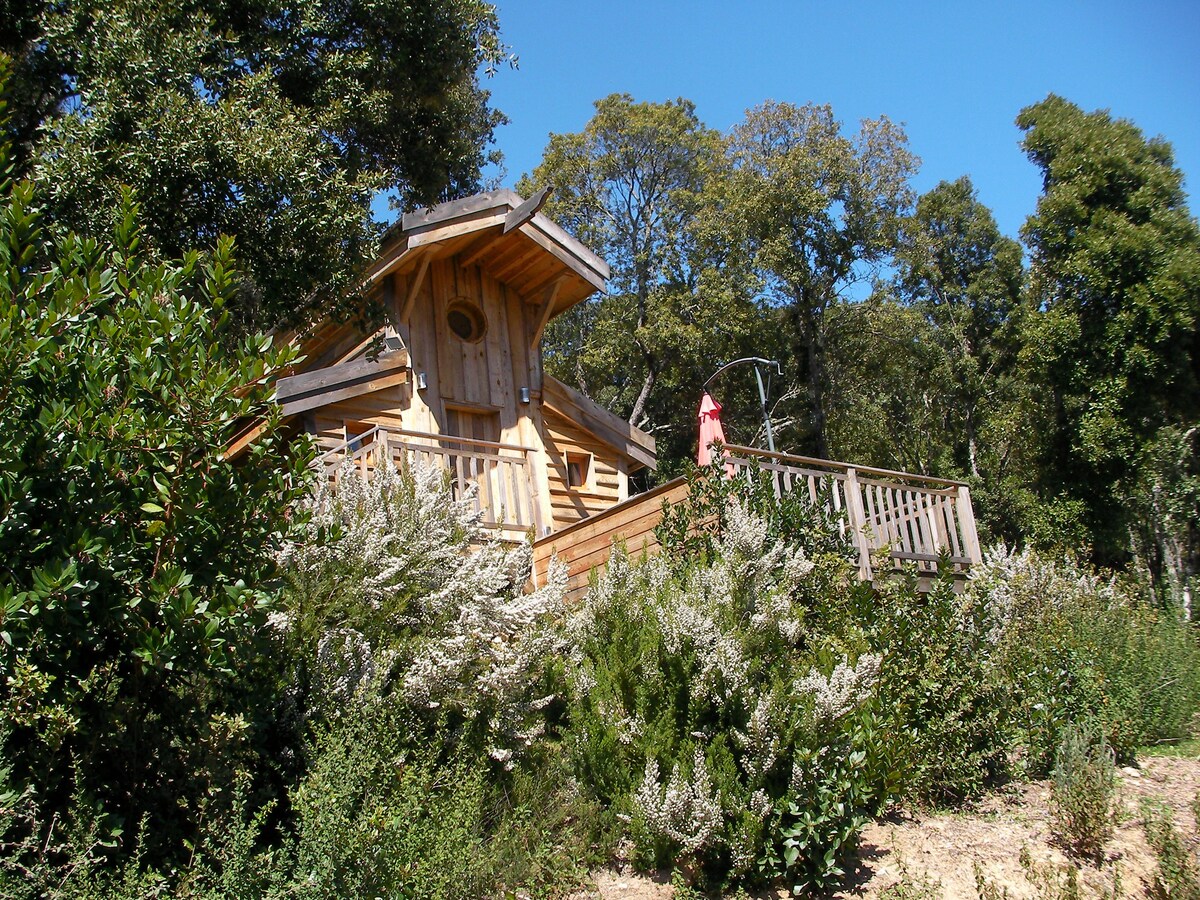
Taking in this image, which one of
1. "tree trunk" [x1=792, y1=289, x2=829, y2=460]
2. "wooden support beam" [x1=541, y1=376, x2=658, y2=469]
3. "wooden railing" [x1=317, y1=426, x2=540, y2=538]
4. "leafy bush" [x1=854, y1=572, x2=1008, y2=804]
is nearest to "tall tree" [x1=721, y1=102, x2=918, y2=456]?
"tree trunk" [x1=792, y1=289, x2=829, y2=460]

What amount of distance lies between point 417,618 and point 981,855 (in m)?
4.00

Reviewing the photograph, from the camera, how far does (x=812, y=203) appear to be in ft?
89.4

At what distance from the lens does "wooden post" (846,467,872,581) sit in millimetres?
9719

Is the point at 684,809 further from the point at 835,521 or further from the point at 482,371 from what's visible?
the point at 482,371

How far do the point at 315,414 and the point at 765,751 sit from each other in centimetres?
793

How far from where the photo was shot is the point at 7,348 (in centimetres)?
416

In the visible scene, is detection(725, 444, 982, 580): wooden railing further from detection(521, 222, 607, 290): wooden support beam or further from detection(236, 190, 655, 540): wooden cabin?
detection(521, 222, 607, 290): wooden support beam

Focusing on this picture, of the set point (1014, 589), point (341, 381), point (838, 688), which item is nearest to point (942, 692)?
point (838, 688)

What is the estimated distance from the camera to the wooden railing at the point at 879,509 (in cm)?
973

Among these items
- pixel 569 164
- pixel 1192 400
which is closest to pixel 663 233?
pixel 569 164

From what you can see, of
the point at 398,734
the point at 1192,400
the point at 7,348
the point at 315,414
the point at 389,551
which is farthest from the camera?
the point at 1192,400

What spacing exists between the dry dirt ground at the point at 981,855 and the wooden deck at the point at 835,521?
2.11 metres

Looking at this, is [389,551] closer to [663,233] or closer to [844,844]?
[844,844]

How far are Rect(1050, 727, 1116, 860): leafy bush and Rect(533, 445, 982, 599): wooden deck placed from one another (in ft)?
6.18
